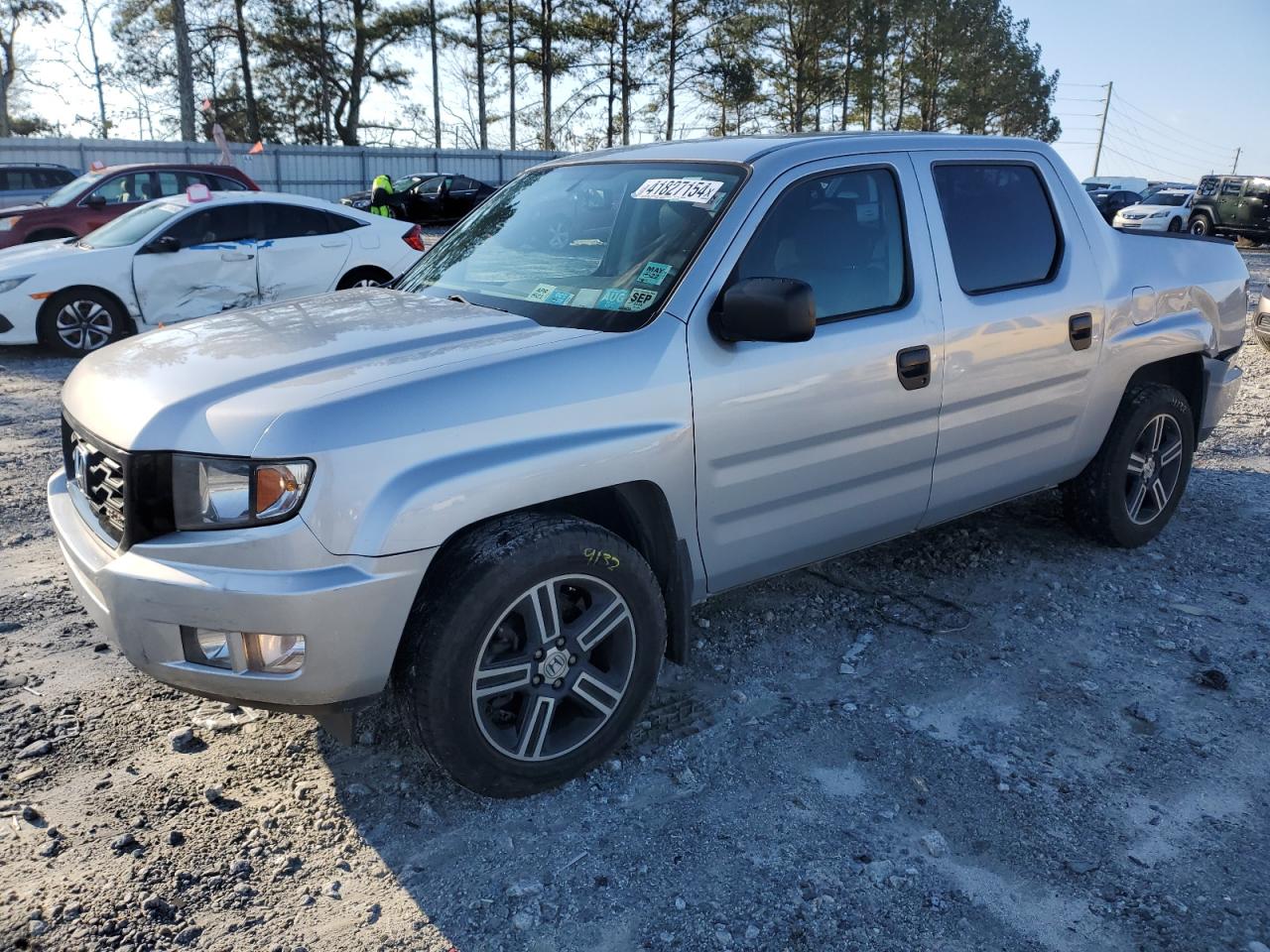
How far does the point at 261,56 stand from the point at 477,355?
39.6 meters

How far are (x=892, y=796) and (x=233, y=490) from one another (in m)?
2.02

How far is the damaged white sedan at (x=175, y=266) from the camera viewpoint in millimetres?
9320

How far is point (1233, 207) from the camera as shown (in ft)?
90.7

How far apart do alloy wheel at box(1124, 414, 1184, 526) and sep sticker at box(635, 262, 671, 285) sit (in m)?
2.64

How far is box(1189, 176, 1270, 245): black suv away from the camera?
27062mm

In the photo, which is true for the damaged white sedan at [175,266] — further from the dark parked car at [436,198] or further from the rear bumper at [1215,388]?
the dark parked car at [436,198]

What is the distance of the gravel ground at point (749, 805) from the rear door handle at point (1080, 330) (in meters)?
1.10

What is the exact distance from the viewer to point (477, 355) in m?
2.85

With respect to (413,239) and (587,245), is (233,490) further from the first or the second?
(413,239)

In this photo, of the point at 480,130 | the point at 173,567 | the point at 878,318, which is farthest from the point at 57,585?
the point at 480,130

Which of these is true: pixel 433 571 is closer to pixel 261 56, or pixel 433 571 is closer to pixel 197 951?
pixel 197 951

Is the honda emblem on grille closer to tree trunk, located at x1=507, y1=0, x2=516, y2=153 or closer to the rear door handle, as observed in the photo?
the rear door handle

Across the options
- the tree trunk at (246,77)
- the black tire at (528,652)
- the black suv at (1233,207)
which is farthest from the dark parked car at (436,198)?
the black tire at (528,652)

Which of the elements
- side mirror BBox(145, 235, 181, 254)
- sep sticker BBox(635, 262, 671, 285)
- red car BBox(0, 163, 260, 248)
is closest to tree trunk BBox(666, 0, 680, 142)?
red car BBox(0, 163, 260, 248)
